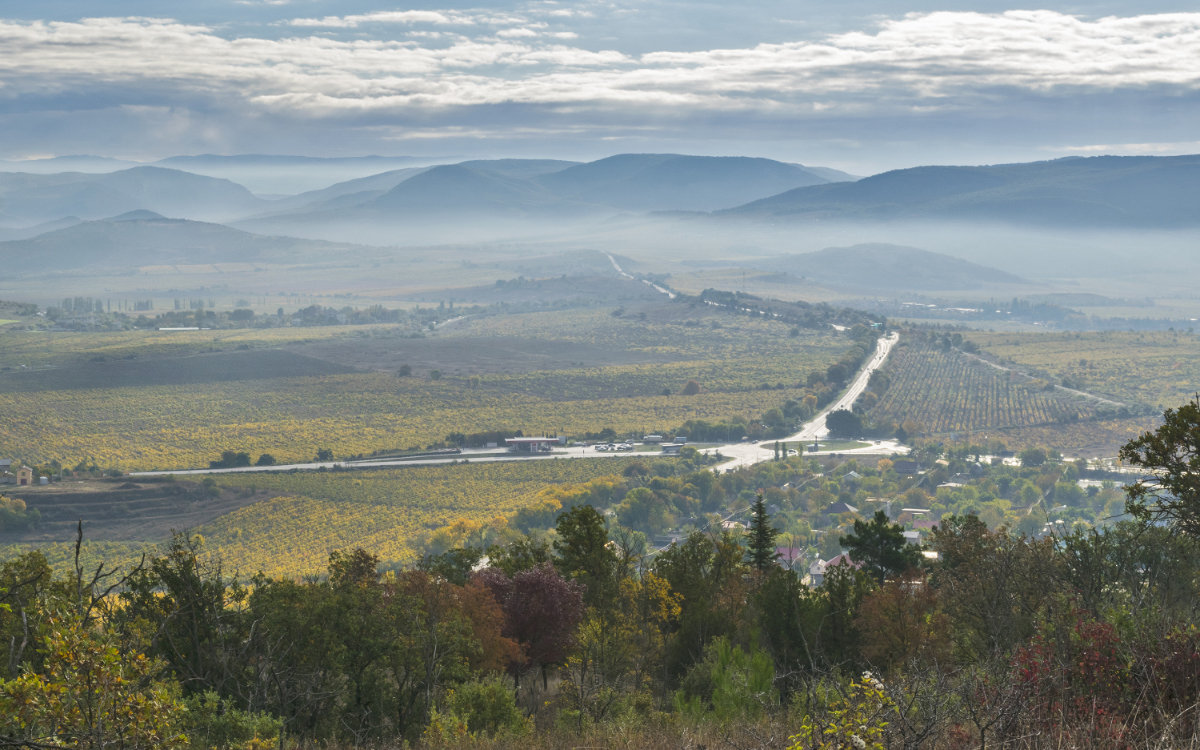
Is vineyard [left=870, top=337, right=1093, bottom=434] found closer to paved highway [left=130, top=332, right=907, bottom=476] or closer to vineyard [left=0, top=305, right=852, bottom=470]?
paved highway [left=130, top=332, right=907, bottom=476]

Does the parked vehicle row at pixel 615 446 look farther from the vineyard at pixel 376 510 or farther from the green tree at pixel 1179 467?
the green tree at pixel 1179 467

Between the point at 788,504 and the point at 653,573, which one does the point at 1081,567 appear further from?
the point at 788,504

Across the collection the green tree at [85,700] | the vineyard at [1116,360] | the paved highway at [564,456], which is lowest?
the paved highway at [564,456]

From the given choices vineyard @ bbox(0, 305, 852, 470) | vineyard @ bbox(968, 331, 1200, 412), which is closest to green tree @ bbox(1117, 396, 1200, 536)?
vineyard @ bbox(0, 305, 852, 470)

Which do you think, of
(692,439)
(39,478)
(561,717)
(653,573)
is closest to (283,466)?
(39,478)

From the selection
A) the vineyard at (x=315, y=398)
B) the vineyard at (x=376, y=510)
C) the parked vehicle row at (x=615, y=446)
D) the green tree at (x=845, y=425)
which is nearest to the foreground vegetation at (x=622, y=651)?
the vineyard at (x=376, y=510)

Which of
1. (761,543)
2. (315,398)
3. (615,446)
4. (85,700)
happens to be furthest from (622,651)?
(315,398)

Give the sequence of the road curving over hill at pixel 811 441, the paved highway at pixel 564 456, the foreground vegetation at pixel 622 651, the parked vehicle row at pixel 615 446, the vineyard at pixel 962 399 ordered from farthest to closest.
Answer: the vineyard at pixel 962 399, the parked vehicle row at pixel 615 446, the road curving over hill at pixel 811 441, the paved highway at pixel 564 456, the foreground vegetation at pixel 622 651
